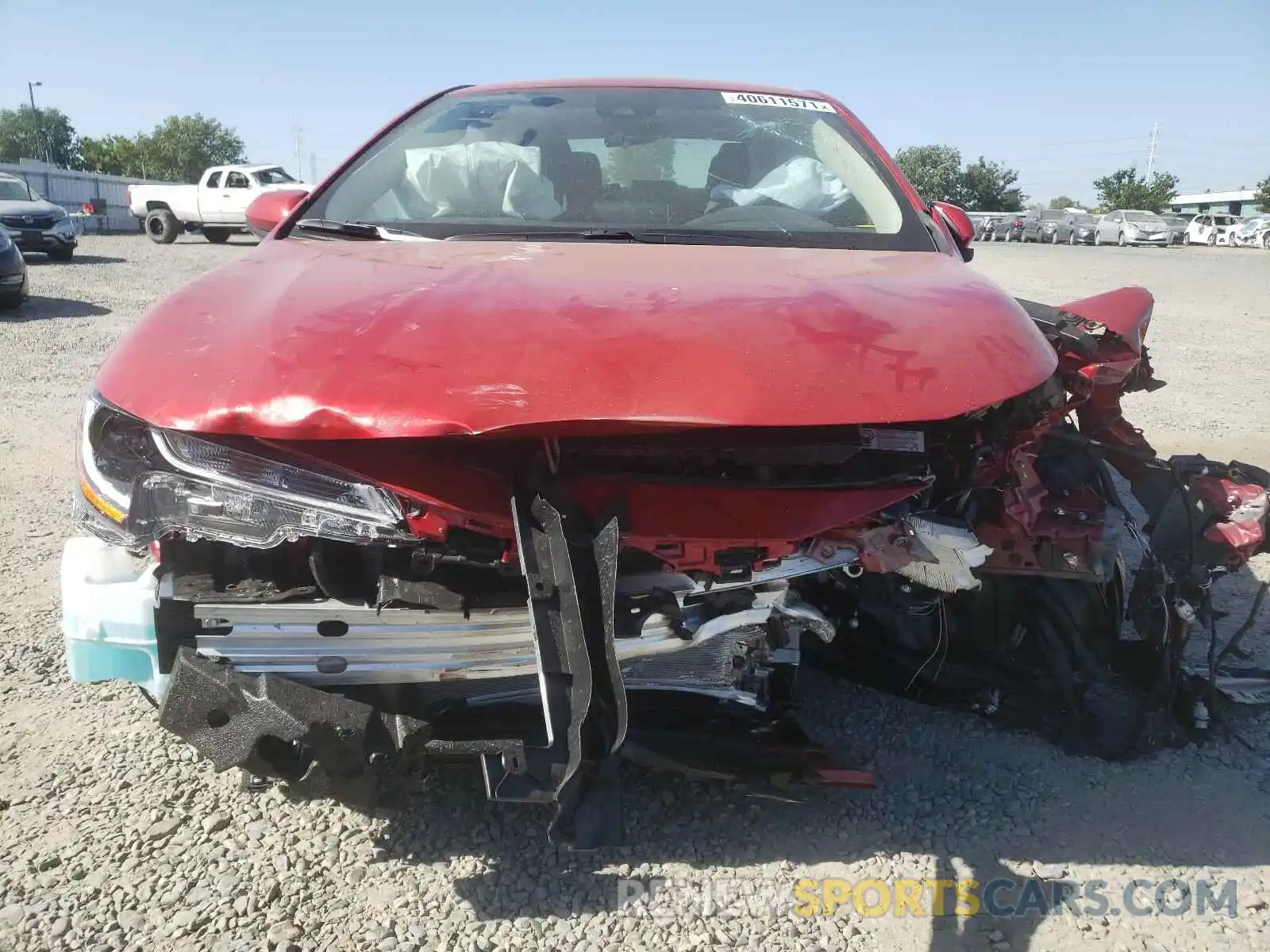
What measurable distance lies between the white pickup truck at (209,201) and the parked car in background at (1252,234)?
30.8 meters

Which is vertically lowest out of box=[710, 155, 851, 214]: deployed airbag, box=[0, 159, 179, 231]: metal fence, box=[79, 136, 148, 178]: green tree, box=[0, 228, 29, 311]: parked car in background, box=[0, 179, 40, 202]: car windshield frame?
box=[0, 228, 29, 311]: parked car in background

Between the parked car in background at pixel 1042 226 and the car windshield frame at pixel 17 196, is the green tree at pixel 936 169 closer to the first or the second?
the parked car in background at pixel 1042 226

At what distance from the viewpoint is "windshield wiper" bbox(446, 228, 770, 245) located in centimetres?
245

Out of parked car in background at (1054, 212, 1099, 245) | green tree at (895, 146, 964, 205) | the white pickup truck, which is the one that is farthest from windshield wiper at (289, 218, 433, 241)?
green tree at (895, 146, 964, 205)

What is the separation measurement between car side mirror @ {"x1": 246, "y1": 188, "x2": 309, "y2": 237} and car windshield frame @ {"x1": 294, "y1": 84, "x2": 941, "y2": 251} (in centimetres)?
17

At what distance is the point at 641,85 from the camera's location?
330 centimetres

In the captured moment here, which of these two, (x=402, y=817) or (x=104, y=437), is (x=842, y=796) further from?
(x=104, y=437)

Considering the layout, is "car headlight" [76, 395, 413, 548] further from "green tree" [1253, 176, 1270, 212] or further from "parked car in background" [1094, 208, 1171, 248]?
"green tree" [1253, 176, 1270, 212]

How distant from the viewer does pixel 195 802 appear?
225cm

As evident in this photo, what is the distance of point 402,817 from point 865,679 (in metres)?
1.37

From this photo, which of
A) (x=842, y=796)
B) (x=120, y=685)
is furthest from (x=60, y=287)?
(x=842, y=796)

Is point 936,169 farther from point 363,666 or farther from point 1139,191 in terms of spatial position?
point 363,666

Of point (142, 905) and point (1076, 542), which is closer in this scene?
point (142, 905)

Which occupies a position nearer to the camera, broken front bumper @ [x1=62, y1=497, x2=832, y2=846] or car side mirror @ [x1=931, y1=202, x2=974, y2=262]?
broken front bumper @ [x1=62, y1=497, x2=832, y2=846]
